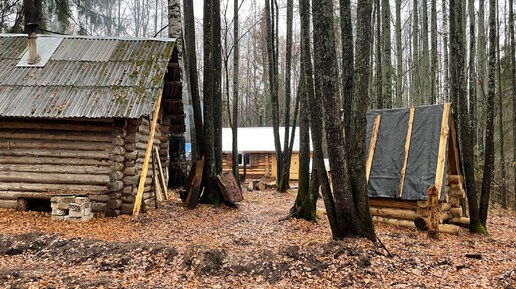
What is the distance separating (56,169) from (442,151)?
387 inches

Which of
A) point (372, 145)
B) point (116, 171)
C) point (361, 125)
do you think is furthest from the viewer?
point (372, 145)

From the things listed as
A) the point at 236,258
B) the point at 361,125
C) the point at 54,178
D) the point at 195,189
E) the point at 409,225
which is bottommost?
the point at 409,225

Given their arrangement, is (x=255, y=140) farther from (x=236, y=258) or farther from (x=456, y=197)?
(x=236, y=258)

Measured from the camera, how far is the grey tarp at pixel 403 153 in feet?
26.1

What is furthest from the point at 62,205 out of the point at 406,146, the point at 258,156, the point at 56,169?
the point at 258,156

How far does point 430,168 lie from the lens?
8000 mm

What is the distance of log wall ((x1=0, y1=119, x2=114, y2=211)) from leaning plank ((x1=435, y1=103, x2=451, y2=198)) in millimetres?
8153

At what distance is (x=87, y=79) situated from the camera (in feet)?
29.2

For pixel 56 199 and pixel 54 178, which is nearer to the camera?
pixel 56 199

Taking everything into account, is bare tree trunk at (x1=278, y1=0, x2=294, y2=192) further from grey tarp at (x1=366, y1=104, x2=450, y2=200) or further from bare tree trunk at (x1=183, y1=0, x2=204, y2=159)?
grey tarp at (x1=366, y1=104, x2=450, y2=200)

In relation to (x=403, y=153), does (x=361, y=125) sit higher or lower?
higher

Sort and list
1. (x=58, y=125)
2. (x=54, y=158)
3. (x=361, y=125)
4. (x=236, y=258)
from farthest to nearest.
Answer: (x=54, y=158) < (x=58, y=125) < (x=361, y=125) < (x=236, y=258)

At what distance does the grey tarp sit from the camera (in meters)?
7.96

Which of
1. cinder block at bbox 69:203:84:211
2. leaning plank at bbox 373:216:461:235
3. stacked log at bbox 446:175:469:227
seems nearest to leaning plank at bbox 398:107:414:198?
leaning plank at bbox 373:216:461:235
